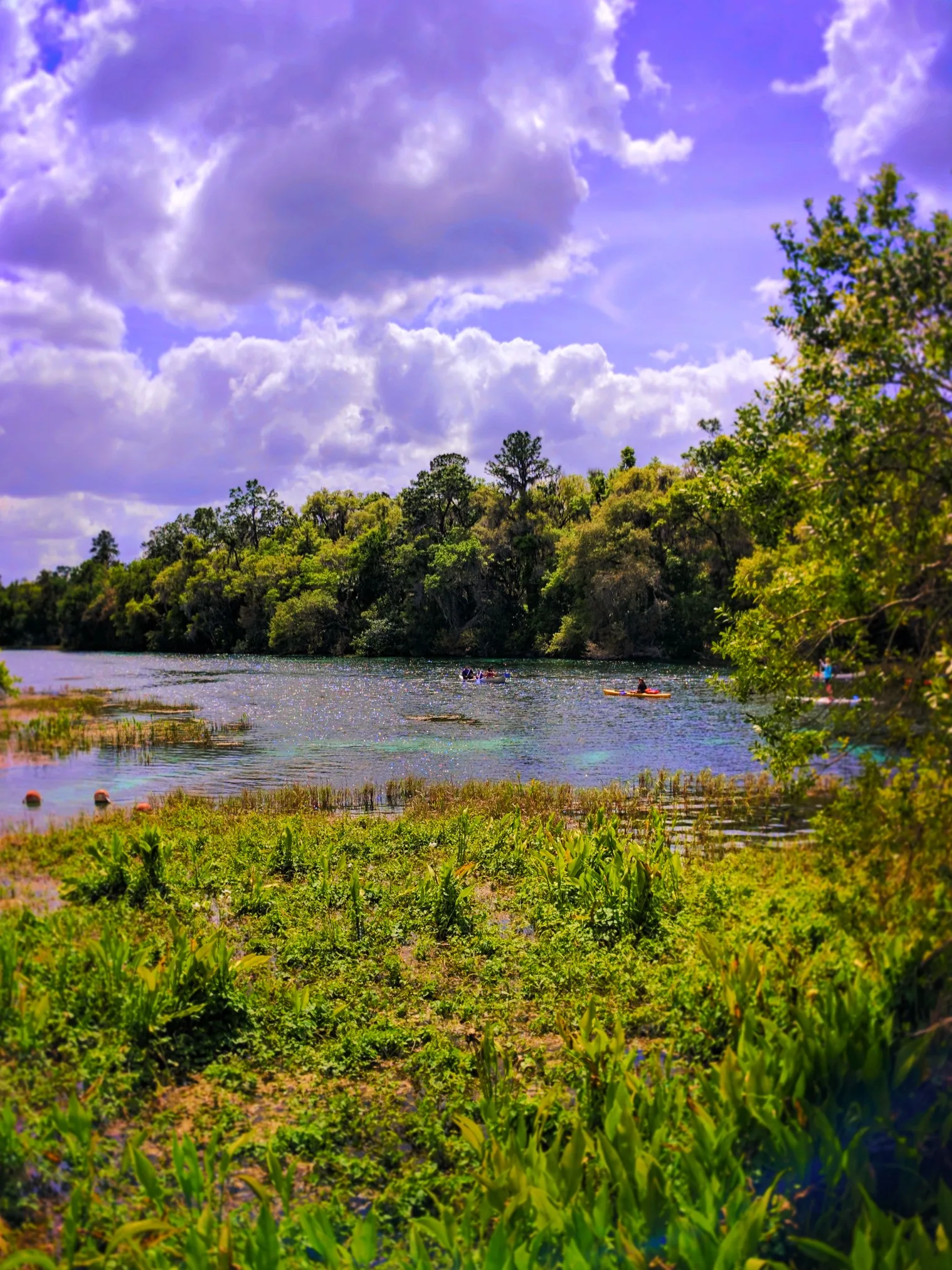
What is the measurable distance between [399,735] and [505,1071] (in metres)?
27.3

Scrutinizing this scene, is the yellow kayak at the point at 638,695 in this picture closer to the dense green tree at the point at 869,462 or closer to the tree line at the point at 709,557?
the tree line at the point at 709,557

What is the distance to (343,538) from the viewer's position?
10800 cm

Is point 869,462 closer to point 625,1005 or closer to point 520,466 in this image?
point 625,1005

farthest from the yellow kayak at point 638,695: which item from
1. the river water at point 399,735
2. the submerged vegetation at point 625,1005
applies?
the submerged vegetation at point 625,1005

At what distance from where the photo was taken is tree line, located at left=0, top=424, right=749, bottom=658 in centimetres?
7025

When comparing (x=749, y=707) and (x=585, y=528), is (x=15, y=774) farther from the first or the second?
(x=585, y=528)

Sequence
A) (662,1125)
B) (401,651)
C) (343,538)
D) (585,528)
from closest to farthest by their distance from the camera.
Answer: (662,1125)
(585,528)
(401,651)
(343,538)

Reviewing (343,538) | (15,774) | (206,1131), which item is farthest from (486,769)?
(343,538)

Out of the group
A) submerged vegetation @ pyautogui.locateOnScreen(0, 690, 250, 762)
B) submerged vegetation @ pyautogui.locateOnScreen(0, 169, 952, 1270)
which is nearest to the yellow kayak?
submerged vegetation @ pyautogui.locateOnScreen(0, 690, 250, 762)

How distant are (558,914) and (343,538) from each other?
3937 inches

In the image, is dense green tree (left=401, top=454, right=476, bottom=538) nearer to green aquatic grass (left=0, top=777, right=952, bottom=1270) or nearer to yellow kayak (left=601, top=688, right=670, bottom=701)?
yellow kayak (left=601, top=688, right=670, bottom=701)

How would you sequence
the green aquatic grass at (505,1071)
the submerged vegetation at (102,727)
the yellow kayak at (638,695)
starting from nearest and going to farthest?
the green aquatic grass at (505,1071)
the submerged vegetation at (102,727)
the yellow kayak at (638,695)

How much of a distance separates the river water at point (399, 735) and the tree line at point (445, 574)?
8749 millimetres

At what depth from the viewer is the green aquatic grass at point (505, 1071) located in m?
4.61
